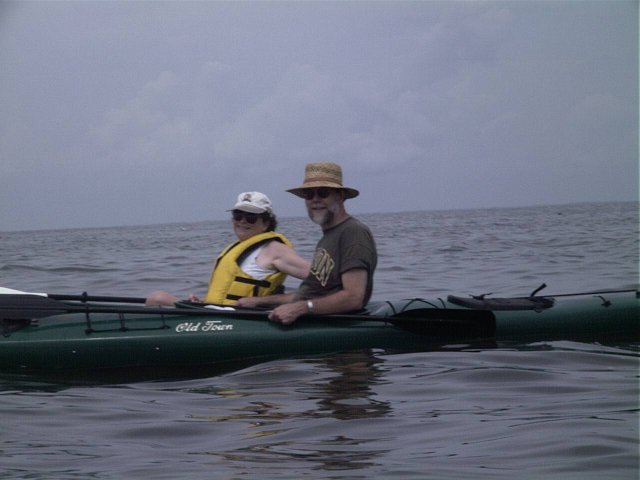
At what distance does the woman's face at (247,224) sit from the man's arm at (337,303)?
2.01 ft

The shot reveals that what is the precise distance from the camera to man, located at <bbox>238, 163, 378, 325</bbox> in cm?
545

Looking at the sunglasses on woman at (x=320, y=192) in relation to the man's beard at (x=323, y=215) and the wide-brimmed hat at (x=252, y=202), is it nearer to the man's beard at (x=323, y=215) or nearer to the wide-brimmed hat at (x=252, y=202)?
the man's beard at (x=323, y=215)

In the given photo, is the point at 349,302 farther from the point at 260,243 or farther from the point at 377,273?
the point at 377,273

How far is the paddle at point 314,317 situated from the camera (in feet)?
18.8

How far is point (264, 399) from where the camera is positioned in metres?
4.66

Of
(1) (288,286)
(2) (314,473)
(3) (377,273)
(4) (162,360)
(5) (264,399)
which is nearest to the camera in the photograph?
(2) (314,473)

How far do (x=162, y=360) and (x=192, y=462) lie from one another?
7.80 feet

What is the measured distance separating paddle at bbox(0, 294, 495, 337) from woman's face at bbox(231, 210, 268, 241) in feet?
1.92

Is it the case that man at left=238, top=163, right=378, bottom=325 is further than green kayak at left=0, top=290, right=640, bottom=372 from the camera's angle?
No

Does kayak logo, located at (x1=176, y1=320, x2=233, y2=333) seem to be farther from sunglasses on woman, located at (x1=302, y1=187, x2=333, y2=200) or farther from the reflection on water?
sunglasses on woman, located at (x1=302, y1=187, x2=333, y2=200)

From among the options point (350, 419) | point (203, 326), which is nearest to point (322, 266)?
point (203, 326)

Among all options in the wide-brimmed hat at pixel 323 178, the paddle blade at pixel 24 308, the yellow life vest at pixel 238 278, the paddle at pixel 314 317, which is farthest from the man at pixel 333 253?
the paddle blade at pixel 24 308

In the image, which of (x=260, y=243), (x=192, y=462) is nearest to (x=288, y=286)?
(x=260, y=243)

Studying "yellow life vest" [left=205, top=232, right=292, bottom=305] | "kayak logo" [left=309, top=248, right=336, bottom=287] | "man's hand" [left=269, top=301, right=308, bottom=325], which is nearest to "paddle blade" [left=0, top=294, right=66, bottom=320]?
"yellow life vest" [left=205, top=232, right=292, bottom=305]
